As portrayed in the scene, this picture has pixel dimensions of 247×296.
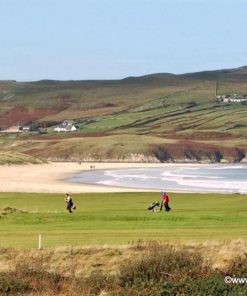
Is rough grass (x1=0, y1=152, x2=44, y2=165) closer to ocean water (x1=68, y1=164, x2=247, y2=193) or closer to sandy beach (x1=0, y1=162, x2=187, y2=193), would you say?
sandy beach (x1=0, y1=162, x2=187, y2=193)

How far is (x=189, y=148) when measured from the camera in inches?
7623

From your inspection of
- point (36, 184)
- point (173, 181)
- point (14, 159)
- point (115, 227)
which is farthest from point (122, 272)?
point (14, 159)

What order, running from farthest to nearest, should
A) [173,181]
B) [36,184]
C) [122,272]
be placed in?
[173,181] → [36,184] → [122,272]

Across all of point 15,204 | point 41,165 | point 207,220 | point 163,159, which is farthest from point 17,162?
point 207,220

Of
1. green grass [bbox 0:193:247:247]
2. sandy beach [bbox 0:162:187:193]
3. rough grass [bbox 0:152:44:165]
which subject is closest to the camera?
green grass [bbox 0:193:247:247]

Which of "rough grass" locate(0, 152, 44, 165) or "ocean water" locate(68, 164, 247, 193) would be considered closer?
"ocean water" locate(68, 164, 247, 193)

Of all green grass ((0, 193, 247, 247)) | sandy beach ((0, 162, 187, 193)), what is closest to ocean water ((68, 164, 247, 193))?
sandy beach ((0, 162, 187, 193))

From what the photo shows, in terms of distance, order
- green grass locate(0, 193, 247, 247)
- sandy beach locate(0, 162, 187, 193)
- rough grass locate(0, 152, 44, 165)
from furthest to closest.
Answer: rough grass locate(0, 152, 44, 165), sandy beach locate(0, 162, 187, 193), green grass locate(0, 193, 247, 247)

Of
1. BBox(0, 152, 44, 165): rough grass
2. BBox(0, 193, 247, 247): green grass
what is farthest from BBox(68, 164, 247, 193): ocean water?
BBox(0, 193, 247, 247): green grass

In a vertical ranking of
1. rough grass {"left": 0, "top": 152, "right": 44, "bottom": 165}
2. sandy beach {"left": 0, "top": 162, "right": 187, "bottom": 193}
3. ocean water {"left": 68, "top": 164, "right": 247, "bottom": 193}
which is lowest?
ocean water {"left": 68, "top": 164, "right": 247, "bottom": 193}

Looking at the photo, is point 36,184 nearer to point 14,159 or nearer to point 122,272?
point 14,159

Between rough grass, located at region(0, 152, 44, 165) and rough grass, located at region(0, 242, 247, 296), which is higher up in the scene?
rough grass, located at region(0, 152, 44, 165)

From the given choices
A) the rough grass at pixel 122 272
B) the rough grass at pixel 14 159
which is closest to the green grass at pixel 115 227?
the rough grass at pixel 122 272

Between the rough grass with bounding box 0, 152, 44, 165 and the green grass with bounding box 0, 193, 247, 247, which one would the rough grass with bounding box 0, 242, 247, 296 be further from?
the rough grass with bounding box 0, 152, 44, 165
